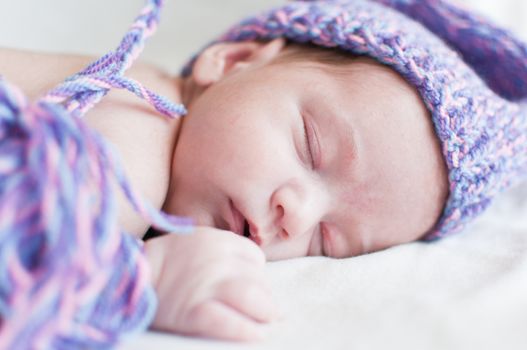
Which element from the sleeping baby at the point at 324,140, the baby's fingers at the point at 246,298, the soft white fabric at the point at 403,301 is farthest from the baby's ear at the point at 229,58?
the baby's fingers at the point at 246,298

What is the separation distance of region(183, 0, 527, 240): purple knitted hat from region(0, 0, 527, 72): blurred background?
164 millimetres

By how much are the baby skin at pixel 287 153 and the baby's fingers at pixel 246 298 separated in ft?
0.77

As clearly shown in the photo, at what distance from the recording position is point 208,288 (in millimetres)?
738

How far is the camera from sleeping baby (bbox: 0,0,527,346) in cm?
103

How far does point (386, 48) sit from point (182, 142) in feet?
1.42

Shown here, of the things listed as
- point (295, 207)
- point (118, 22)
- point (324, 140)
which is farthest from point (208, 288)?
point (118, 22)

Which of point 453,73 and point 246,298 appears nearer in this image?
point 246,298

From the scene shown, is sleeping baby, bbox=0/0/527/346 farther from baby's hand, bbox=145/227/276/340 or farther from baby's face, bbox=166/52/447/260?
baby's hand, bbox=145/227/276/340

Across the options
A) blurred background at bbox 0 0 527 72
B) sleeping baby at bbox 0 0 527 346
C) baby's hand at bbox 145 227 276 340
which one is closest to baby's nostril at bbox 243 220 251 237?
sleeping baby at bbox 0 0 527 346

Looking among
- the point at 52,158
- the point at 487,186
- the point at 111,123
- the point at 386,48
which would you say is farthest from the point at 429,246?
the point at 52,158

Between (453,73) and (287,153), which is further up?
(453,73)

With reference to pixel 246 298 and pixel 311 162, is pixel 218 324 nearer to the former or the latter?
pixel 246 298

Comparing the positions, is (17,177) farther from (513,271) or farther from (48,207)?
(513,271)

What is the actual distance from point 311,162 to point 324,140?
0.05m
